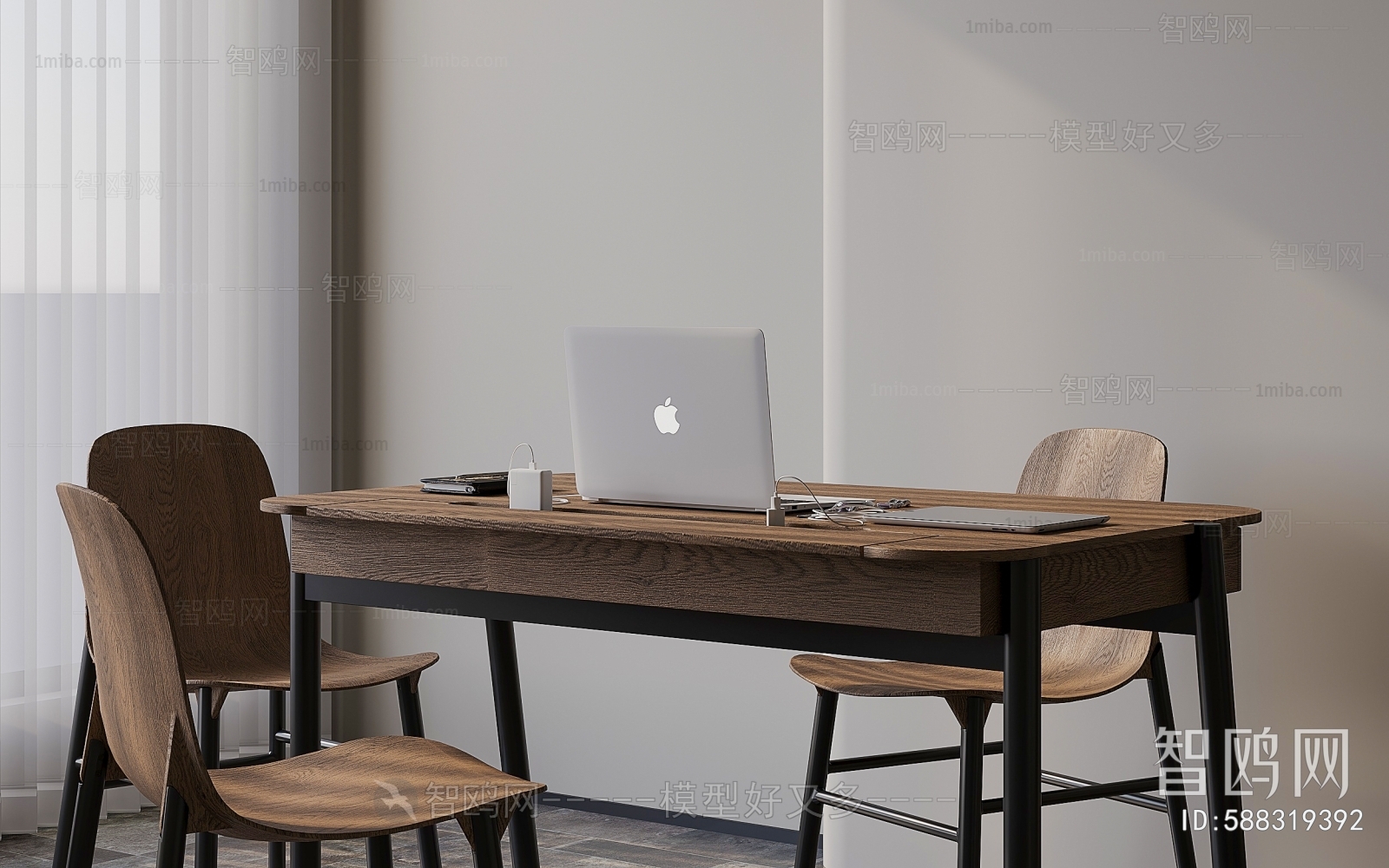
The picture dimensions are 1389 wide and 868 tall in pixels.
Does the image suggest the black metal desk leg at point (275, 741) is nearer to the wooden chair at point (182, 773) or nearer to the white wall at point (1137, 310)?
the wooden chair at point (182, 773)

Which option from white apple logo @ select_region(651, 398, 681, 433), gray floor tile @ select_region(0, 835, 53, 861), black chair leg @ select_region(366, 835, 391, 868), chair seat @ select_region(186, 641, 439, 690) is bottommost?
gray floor tile @ select_region(0, 835, 53, 861)

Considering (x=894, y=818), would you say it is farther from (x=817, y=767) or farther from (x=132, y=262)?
(x=132, y=262)

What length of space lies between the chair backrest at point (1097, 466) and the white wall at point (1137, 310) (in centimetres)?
24

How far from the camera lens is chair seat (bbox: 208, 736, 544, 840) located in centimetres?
173

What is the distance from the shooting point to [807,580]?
1.92m

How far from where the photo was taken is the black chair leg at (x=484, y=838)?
5.97ft

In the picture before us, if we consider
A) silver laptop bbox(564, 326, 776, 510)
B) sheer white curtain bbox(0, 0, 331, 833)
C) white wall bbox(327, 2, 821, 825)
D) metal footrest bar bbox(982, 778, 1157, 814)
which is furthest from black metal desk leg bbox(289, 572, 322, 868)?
sheer white curtain bbox(0, 0, 331, 833)

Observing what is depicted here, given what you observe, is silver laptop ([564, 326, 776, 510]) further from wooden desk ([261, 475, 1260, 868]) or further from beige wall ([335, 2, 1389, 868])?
beige wall ([335, 2, 1389, 868])

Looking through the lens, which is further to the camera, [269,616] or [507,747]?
[269,616]

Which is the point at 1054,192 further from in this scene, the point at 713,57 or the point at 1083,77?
the point at 713,57

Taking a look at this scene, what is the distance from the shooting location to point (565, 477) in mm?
2951

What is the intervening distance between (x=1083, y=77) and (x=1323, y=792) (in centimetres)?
151

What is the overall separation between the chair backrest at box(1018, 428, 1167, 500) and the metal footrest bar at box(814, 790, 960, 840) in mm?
684

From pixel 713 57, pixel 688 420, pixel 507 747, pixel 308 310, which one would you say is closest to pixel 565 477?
pixel 507 747
